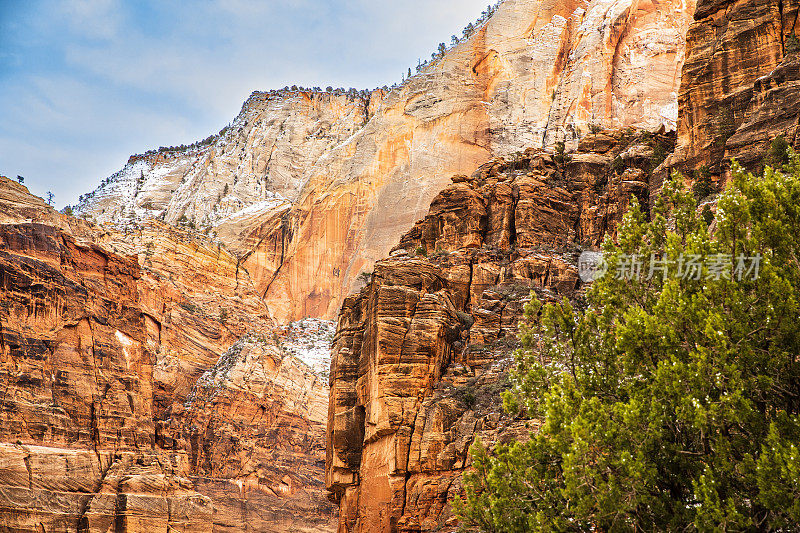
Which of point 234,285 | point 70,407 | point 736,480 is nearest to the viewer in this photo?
point 736,480

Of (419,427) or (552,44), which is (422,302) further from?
(552,44)

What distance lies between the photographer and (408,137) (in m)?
123

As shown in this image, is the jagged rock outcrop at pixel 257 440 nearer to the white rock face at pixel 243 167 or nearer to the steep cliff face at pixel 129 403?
the steep cliff face at pixel 129 403

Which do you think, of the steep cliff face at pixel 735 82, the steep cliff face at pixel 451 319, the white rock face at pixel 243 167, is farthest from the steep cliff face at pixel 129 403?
the steep cliff face at pixel 735 82

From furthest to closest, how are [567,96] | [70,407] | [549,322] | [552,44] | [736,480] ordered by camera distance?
[552,44] → [567,96] → [70,407] → [549,322] → [736,480]

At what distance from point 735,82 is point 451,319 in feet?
66.7

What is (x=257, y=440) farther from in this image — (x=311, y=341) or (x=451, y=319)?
(x=451, y=319)

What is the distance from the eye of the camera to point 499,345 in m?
52.0

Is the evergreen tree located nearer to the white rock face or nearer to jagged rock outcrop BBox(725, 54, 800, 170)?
jagged rock outcrop BBox(725, 54, 800, 170)

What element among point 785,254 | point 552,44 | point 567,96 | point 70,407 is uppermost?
point 552,44

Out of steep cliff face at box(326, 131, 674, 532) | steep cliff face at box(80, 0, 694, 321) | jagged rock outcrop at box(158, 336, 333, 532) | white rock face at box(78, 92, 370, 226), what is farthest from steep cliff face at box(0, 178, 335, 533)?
white rock face at box(78, 92, 370, 226)

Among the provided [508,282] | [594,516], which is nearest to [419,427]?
[508,282]

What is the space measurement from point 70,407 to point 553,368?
64.7 m

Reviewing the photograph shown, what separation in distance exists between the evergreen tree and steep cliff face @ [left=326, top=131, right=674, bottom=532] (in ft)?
45.1
